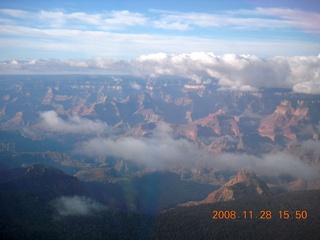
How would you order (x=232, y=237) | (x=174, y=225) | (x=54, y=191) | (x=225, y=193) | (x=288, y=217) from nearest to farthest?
1. (x=232, y=237)
2. (x=174, y=225)
3. (x=288, y=217)
4. (x=54, y=191)
5. (x=225, y=193)

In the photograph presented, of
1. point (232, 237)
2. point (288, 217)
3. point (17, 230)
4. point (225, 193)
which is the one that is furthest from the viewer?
point (225, 193)

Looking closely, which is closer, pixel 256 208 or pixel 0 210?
pixel 0 210

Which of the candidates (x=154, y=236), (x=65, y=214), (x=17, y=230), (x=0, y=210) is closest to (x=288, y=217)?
(x=154, y=236)

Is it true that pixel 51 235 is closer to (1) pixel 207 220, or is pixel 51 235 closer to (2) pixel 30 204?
(2) pixel 30 204

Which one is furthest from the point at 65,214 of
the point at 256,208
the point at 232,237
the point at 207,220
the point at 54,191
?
the point at 256,208

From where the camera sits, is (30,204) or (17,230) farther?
(30,204)

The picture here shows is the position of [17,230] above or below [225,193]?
above

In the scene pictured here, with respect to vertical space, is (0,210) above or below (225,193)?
above

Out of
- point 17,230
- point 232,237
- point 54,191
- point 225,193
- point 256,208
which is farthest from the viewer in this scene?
point 225,193

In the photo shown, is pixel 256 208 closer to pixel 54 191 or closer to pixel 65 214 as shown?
pixel 65 214
